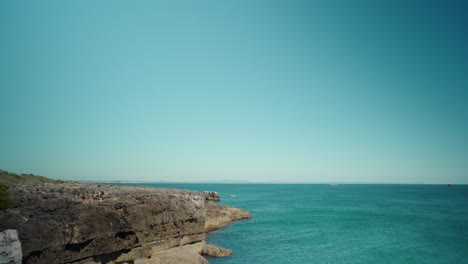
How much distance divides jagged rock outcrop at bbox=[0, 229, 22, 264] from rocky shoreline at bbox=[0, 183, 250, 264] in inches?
36.1

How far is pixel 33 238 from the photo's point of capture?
17.1m

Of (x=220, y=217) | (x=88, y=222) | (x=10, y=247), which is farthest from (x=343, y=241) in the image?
(x=10, y=247)

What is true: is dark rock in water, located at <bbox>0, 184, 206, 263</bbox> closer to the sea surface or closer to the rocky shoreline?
the rocky shoreline

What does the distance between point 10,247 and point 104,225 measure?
641cm

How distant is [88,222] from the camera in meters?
20.2

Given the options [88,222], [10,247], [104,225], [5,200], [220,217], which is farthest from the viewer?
[220,217]

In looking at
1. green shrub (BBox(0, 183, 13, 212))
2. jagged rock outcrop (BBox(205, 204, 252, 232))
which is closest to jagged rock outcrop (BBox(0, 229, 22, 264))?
green shrub (BBox(0, 183, 13, 212))

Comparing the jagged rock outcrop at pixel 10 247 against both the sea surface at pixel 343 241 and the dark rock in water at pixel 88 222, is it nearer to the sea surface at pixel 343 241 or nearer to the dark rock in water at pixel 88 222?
the dark rock in water at pixel 88 222

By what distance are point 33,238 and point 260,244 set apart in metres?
26.7

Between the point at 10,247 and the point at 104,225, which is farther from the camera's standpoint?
the point at 104,225

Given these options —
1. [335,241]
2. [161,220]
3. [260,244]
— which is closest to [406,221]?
[335,241]

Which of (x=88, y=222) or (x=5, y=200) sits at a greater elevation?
(x=5, y=200)

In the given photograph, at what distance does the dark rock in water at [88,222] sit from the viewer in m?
17.4

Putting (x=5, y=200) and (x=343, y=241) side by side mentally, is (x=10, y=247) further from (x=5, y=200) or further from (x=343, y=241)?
(x=343, y=241)
